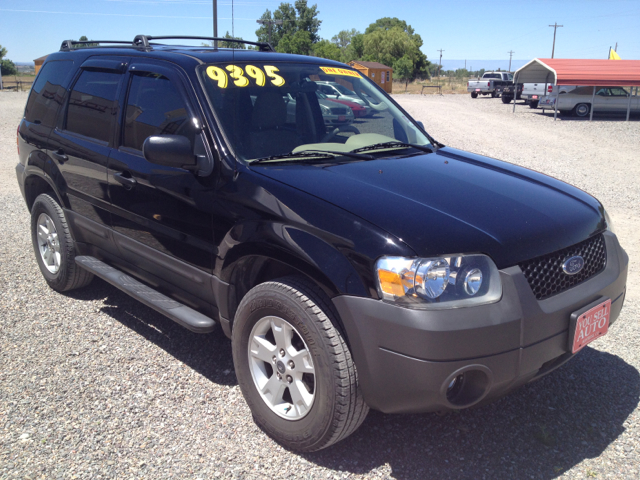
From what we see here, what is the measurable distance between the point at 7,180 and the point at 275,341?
31.1 ft

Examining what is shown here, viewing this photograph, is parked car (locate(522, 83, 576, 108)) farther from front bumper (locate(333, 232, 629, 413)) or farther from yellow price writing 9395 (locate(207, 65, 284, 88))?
front bumper (locate(333, 232, 629, 413))

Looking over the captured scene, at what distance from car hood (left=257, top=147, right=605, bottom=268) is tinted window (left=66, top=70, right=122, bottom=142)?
157 cm

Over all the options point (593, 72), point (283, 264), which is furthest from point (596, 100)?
point (283, 264)

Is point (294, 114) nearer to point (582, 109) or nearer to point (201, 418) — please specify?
point (201, 418)

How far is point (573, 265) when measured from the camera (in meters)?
2.61

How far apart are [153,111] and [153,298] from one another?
3.86 ft

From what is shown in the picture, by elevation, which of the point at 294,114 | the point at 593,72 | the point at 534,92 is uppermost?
the point at 593,72

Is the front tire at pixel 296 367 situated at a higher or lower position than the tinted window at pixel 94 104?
lower

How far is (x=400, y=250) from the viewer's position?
7.43ft

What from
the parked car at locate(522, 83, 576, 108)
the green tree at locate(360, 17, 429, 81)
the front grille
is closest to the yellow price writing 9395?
the front grille

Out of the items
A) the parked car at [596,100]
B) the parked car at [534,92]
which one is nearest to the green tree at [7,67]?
the parked car at [534,92]

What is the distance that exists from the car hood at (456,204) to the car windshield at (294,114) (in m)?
0.28

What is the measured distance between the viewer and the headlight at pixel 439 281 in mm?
2232

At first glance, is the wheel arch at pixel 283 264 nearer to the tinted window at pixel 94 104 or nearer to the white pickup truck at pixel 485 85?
the tinted window at pixel 94 104
